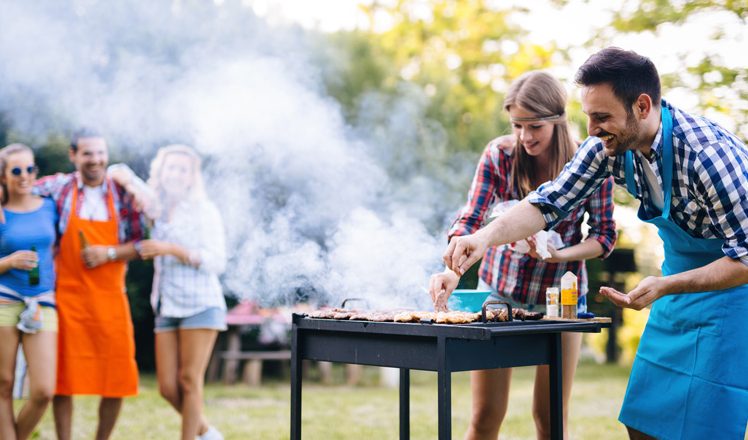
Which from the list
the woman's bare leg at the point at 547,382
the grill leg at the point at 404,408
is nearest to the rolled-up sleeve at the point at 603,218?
the woman's bare leg at the point at 547,382

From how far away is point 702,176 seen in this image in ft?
7.80

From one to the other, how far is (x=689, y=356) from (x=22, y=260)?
10.8ft

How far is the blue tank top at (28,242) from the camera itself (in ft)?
14.0

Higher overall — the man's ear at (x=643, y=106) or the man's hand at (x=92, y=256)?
the man's ear at (x=643, y=106)

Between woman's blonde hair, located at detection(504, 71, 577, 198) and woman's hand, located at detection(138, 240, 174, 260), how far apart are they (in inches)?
87.5

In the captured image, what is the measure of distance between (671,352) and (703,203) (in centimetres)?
Answer: 53

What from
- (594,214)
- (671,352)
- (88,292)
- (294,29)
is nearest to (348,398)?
(88,292)

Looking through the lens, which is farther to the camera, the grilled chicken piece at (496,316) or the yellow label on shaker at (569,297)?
the yellow label on shaker at (569,297)

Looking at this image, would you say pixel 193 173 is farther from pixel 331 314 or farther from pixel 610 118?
pixel 610 118

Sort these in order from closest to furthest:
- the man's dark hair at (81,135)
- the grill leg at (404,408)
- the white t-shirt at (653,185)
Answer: the white t-shirt at (653,185) < the grill leg at (404,408) < the man's dark hair at (81,135)

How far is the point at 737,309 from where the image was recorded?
2514mm

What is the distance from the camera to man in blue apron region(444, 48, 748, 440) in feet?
7.80

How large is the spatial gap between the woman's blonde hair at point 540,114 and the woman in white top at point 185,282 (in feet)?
6.86

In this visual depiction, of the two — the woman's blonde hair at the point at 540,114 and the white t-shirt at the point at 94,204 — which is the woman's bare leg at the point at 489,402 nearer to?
the woman's blonde hair at the point at 540,114
